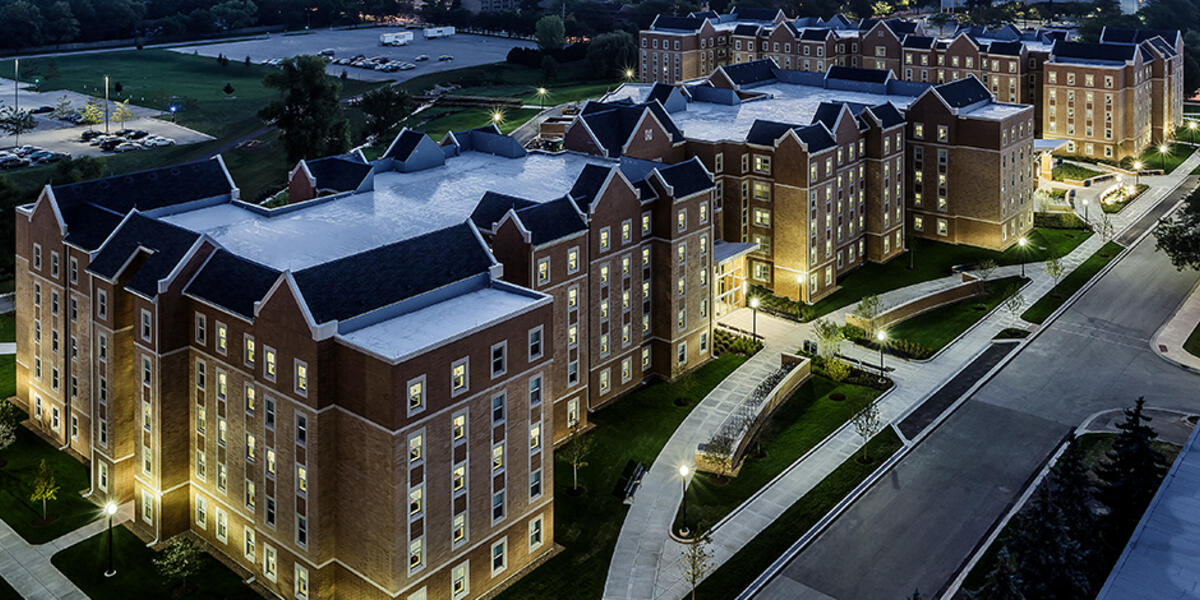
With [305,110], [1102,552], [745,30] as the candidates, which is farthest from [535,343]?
[745,30]

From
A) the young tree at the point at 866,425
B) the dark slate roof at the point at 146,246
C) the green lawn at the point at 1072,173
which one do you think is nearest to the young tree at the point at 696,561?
the young tree at the point at 866,425

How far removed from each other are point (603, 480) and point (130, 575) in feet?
92.3

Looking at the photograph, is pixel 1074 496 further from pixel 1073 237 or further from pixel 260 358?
pixel 1073 237

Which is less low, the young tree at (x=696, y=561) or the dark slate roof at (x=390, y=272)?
the dark slate roof at (x=390, y=272)

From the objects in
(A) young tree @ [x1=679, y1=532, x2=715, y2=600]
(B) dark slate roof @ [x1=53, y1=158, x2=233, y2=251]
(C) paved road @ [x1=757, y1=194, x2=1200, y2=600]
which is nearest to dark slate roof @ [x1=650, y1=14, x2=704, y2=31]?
(C) paved road @ [x1=757, y1=194, x2=1200, y2=600]

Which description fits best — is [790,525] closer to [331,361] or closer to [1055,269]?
[331,361]

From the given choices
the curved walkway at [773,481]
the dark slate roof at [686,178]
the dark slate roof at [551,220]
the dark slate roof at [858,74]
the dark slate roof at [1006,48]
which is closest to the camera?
the curved walkway at [773,481]

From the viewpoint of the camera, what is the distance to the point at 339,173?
83000 mm

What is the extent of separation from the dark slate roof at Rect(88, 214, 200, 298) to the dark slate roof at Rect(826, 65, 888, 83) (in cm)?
9497

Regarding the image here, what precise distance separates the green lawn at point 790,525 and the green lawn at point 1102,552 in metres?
4.19

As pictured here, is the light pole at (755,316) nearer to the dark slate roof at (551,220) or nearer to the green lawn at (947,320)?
the green lawn at (947,320)

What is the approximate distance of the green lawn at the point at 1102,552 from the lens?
54.3m

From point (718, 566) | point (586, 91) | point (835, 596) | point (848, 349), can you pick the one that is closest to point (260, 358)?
point (718, 566)

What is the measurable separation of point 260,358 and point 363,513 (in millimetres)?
9815
